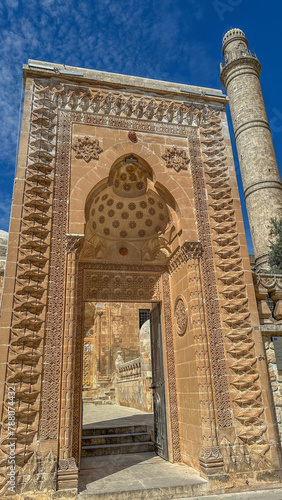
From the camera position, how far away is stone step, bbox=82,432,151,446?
8.23 m

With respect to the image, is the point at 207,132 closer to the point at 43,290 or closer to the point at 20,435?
the point at 43,290

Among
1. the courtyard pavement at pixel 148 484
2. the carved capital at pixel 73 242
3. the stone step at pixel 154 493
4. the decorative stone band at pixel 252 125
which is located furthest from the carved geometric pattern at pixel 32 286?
the decorative stone band at pixel 252 125

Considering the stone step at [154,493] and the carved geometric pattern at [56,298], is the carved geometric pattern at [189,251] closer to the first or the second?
the carved geometric pattern at [56,298]

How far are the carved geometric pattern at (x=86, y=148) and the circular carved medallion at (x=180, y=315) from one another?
3375 millimetres

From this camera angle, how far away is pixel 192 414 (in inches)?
247

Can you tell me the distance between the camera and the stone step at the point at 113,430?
28.2ft

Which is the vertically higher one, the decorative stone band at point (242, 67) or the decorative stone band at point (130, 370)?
the decorative stone band at point (242, 67)

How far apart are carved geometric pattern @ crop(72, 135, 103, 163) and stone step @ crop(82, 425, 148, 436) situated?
6446mm

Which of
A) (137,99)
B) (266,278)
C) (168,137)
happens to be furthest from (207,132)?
(266,278)

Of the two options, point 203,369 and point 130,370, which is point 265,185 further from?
point 203,369

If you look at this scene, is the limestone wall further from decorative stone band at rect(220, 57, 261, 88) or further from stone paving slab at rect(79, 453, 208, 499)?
decorative stone band at rect(220, 57, 261, 88)

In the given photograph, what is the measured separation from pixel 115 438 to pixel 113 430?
0.39 meters

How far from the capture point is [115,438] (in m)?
8.32

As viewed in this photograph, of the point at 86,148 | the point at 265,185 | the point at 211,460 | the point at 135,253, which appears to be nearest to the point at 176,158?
the point at 86,148
